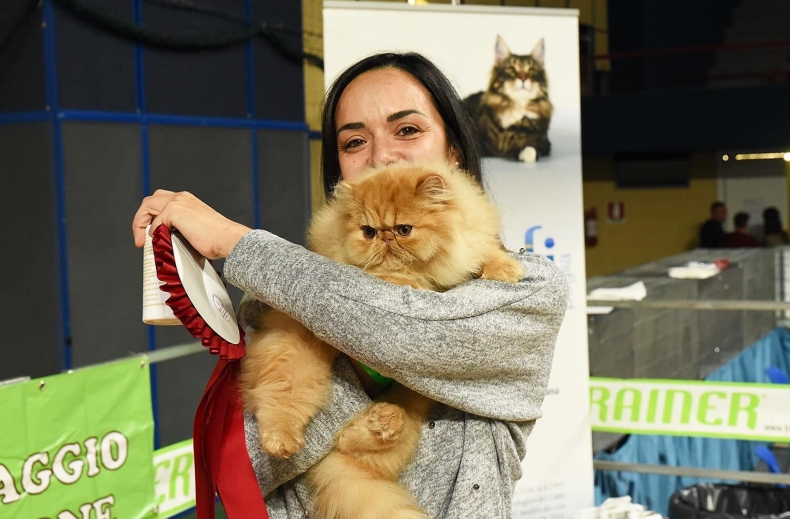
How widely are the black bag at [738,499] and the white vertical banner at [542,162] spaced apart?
0.54 m

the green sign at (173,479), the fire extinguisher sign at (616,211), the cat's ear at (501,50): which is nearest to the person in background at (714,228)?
the fire extinguisher sign at (616,211)

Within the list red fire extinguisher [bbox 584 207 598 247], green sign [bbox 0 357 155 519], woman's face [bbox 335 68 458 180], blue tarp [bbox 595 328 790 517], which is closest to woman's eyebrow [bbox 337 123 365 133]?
woman's face [bbox 335 68 458 180]

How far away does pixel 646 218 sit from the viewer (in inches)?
562

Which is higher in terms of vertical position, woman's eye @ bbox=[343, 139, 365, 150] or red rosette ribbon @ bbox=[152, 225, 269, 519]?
woman's eye @ bbox=[343, 139, 365, 150]

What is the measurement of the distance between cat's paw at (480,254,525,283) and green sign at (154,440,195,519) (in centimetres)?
206

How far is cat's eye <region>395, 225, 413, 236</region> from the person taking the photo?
150 centimetres

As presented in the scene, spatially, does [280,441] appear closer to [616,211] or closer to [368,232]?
[368,232]

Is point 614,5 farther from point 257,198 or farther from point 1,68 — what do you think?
point 1,68

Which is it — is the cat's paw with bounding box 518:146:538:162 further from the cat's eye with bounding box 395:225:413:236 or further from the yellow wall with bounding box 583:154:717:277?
the yellow wall with bounding box 583:154:717:277

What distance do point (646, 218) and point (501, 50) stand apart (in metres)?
11.5

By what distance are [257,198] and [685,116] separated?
668cm

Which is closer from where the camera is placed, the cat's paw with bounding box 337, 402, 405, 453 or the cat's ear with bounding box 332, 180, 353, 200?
the cat's paw with bounding box 337, 402, 405, 453

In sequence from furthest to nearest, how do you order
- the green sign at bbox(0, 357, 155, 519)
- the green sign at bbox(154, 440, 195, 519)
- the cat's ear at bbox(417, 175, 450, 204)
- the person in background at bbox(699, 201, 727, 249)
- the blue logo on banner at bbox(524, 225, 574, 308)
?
the person in background at bbox(699, 201, 727, 249) < the blue logo on banner at bbox(524, 225, 574, 308) < the green sign at bbox(154, 440, 195, 519) < the green sign at bbox(0, 357, 155, 519) < the cat's ear at bbox(417, 175, 450, 204)

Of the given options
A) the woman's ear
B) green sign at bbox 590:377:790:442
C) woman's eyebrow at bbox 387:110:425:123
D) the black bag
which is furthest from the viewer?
the black bag
